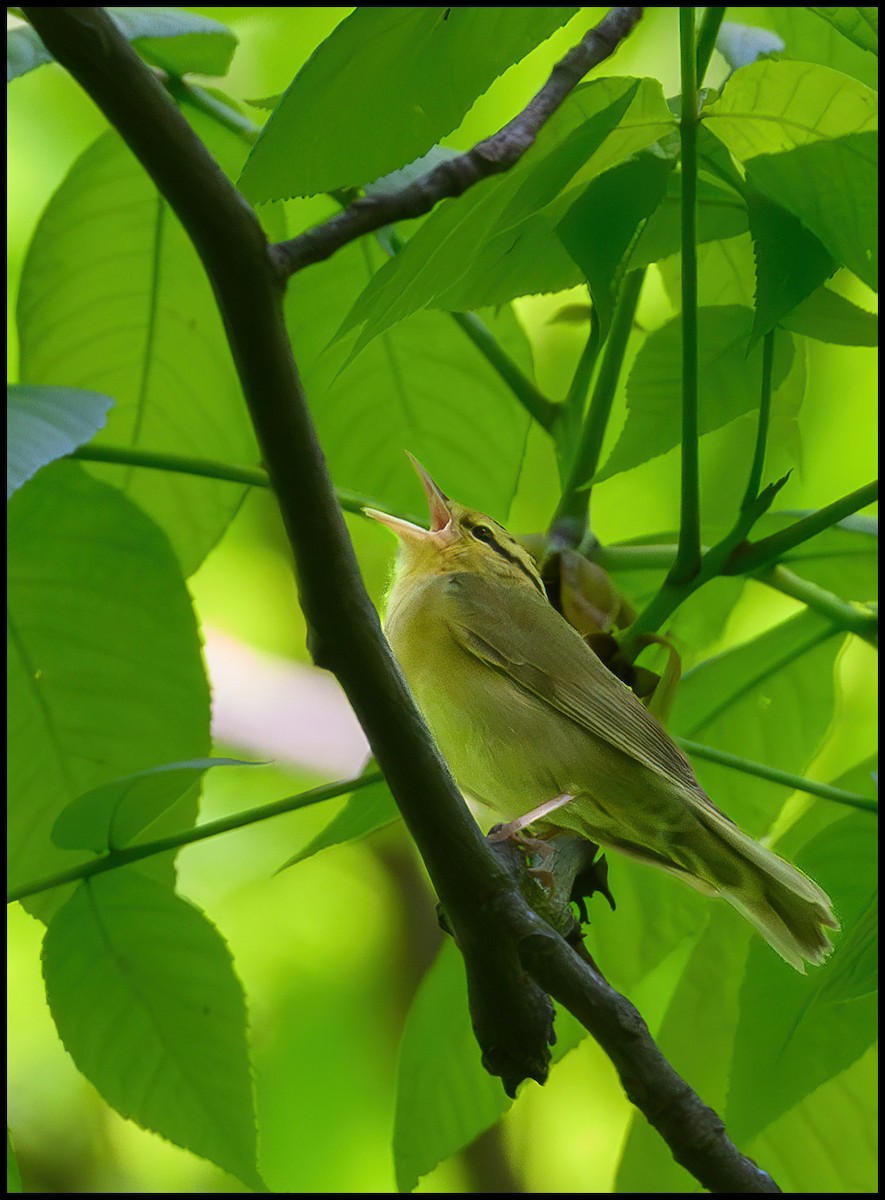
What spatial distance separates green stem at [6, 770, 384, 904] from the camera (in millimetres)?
1392

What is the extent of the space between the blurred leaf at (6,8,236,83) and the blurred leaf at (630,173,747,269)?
60 centimetres

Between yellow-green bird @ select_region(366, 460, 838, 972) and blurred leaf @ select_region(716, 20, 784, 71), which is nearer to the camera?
blurred leaf @ select_region(716, 20, 784, 71)

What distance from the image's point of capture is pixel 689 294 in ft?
4.44

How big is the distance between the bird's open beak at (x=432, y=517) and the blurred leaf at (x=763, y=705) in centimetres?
44

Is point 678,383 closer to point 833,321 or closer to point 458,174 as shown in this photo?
point 833,321

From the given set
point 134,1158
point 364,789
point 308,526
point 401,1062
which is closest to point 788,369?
point 364,789

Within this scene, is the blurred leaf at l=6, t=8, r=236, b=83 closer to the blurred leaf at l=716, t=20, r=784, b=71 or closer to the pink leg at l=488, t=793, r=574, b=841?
the blurred leaf at l=716, t=20, r=784, b=71

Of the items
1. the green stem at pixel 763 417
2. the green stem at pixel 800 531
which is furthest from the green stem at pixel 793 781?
the green stem at pixel 763 417

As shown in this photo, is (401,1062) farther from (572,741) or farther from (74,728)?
(74,728)

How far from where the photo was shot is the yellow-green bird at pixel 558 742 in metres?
1.55

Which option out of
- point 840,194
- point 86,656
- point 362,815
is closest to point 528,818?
point 362,815

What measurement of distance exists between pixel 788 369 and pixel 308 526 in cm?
84

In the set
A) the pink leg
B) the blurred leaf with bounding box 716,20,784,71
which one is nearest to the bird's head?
the pink leg

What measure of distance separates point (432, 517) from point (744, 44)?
833 millimetres
